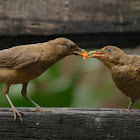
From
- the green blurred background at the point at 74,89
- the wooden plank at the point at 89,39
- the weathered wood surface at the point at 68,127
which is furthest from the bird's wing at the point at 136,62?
the weathered wood surface at the point at 68,127

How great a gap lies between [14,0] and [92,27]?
30.0 inches

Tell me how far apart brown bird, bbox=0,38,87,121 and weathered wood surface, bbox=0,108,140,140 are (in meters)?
0.42

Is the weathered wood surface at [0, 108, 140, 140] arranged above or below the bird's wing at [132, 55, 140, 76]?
below

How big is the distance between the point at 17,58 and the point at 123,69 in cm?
93

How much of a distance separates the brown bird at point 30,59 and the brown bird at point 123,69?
253 mm

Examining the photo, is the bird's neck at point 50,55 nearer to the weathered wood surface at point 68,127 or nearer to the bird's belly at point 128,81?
the bird's belly at point 128,81

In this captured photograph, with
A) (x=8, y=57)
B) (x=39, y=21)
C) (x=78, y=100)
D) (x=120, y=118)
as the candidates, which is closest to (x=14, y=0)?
(x=39, y=21)

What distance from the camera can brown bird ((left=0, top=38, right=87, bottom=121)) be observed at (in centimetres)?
312

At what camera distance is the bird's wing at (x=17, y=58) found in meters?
3.12

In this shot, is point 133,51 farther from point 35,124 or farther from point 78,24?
point 35,124

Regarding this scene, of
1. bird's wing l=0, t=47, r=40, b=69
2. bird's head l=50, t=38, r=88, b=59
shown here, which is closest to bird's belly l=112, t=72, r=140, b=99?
bird's head l=50, t=38, r=88, b=59

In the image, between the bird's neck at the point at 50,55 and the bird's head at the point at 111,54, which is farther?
the bird's head at the point at 111,54

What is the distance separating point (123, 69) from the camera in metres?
3.31

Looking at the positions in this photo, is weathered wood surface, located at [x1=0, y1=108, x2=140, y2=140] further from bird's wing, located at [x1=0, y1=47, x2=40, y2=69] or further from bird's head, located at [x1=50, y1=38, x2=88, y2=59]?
bird's head, located at [x1=50, y1=38, x2=88, y2=59]
